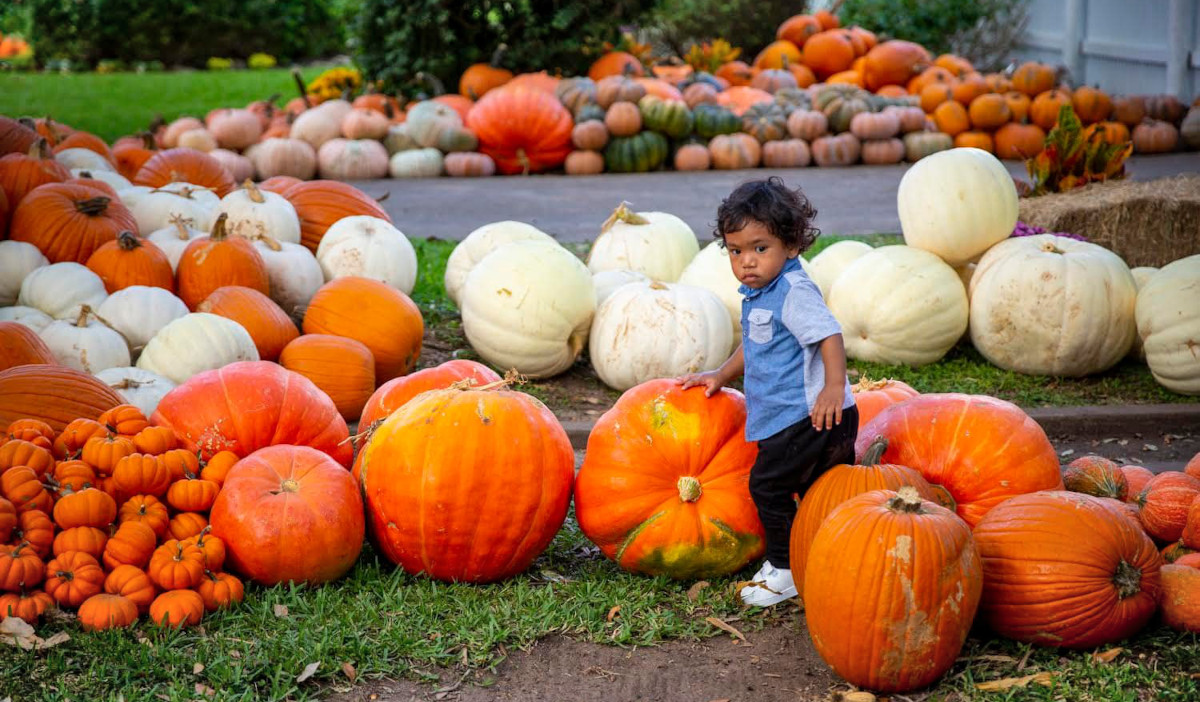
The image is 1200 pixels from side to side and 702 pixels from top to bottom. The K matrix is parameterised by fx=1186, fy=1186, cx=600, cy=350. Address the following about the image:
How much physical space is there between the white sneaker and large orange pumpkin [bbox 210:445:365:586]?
1259 mm

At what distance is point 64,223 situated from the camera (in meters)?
5.73

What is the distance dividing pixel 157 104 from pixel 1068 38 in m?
12.3

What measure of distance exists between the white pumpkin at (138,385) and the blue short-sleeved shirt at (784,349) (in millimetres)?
2323

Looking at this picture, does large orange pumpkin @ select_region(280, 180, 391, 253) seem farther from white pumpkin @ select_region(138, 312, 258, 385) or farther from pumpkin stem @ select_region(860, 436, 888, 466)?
pumpkin stem @ select_region(860, 436, 888, 466)

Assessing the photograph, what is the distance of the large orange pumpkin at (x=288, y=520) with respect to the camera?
367 cm

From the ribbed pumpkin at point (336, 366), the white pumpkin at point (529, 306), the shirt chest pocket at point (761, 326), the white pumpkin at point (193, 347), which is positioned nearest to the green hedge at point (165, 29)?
the white pumpkin at point (529, 306)

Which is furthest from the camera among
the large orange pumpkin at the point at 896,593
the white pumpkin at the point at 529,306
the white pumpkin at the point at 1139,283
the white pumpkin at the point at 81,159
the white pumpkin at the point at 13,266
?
the white pumpkin at the point at 81,159

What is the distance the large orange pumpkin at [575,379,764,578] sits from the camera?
381 centimetres

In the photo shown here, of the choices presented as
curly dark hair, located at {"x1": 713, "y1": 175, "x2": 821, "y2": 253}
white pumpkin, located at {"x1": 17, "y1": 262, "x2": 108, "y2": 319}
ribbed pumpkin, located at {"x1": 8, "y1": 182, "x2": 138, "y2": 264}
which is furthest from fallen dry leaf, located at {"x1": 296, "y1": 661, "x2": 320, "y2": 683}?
ribbed pumpkin, located at {"x1": 8, "y1": 182, "x2": 138, "y2": 264}

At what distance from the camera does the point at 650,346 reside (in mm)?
5516

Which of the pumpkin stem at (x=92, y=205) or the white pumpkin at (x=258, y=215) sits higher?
the pumpkin stem at (x=92, y=205)

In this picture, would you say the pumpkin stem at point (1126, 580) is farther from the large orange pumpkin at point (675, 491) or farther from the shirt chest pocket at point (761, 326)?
the shirt chest pocket at point (761, 326)

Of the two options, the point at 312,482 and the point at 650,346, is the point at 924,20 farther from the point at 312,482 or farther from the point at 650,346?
the point at 312,482

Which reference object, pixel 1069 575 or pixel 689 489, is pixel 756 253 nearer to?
pixel 689 489
